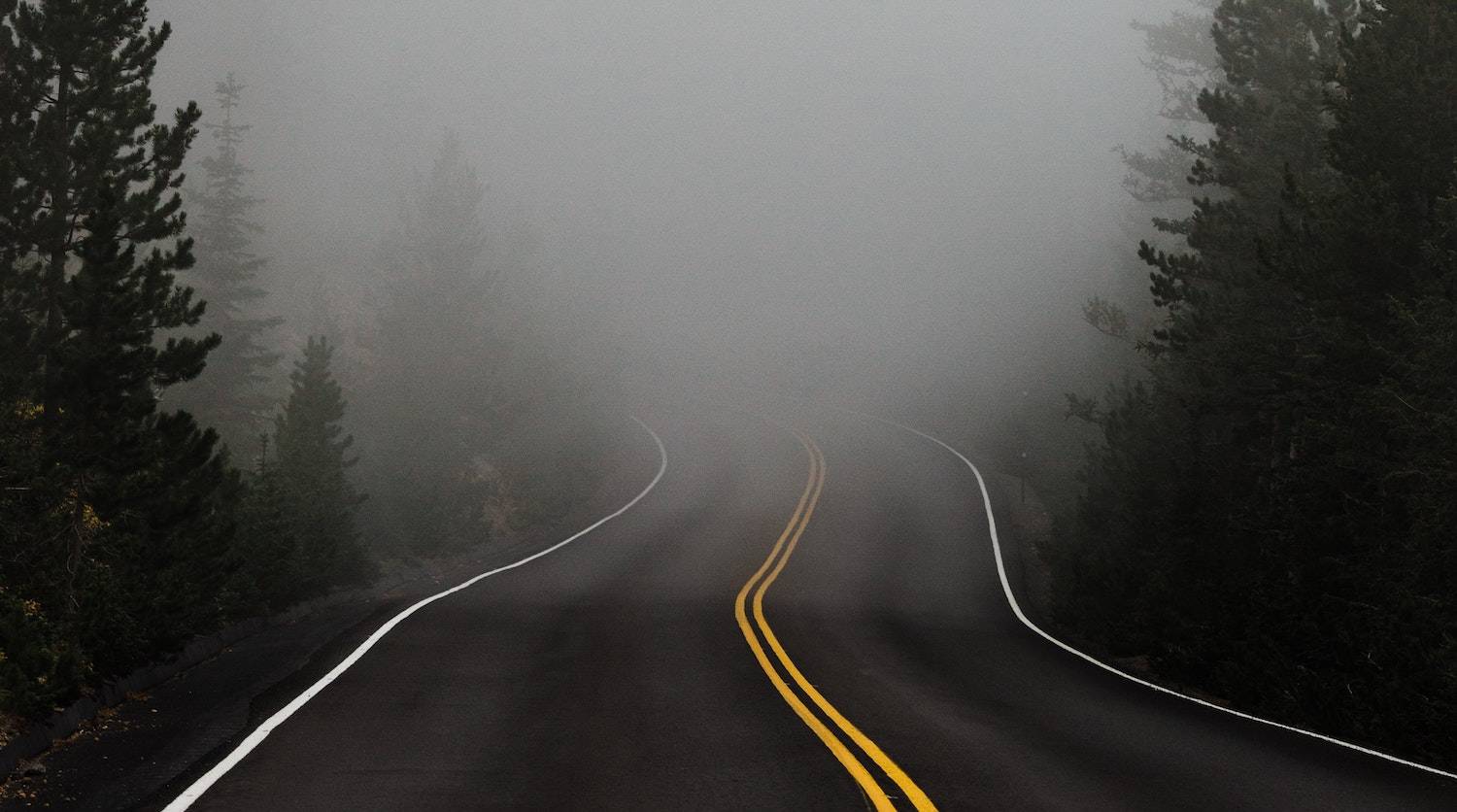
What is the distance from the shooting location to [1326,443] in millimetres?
15133

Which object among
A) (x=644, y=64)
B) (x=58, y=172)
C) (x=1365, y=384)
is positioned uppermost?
(x=644, y=64)

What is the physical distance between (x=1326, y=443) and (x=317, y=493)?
59.4 feet

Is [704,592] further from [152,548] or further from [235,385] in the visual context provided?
[235,385]

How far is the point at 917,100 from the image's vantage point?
473ft

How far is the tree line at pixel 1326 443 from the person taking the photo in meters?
12.6

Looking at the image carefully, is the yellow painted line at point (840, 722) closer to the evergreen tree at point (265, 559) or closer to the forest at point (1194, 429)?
the forest at point (1194, 429)

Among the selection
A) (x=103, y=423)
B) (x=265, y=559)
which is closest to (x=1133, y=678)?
(x=265, y=559)

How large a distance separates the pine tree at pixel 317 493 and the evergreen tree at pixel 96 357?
11.6 ft

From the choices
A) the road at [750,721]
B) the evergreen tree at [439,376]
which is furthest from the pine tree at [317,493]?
the evergreen tree at [439,376]

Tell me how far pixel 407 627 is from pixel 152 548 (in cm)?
330

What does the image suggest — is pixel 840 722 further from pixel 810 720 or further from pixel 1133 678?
pixel 1133 678

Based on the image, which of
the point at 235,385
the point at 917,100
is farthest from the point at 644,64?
the point at 235,385

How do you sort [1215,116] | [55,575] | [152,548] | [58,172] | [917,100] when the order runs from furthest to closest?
[917,100]
[1215,116]
[58,172]
[152,548]
[55,575]

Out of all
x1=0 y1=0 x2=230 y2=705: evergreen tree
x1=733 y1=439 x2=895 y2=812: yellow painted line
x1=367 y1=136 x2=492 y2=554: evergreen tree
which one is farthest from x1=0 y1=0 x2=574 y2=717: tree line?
x1=367 y1=136 x2=492 y2=554: evergreen tree
